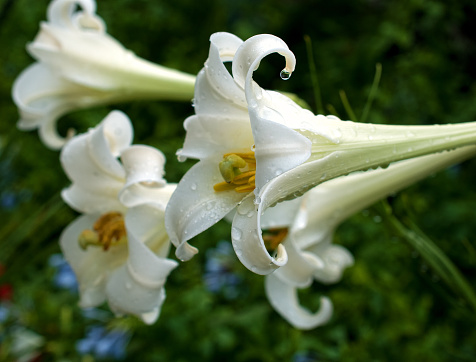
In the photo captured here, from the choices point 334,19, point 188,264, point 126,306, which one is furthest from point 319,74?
point 126,306

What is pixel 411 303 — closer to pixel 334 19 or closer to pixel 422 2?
pixel 422 2

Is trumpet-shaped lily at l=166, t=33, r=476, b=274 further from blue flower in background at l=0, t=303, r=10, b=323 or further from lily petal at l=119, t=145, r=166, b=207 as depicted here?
blue flower in background at l=0, t=303, r=10, b=323

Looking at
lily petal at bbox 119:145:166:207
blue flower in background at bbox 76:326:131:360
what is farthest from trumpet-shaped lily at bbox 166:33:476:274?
blue flower in background at bbox 76:326:131:360

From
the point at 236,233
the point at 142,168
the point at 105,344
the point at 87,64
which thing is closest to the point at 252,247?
the point at 236,233

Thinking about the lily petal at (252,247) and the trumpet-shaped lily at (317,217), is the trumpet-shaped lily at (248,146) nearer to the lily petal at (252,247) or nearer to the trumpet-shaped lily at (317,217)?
the lily petal at (252,247)

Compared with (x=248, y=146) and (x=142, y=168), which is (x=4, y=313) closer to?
(x=142, y=168)
